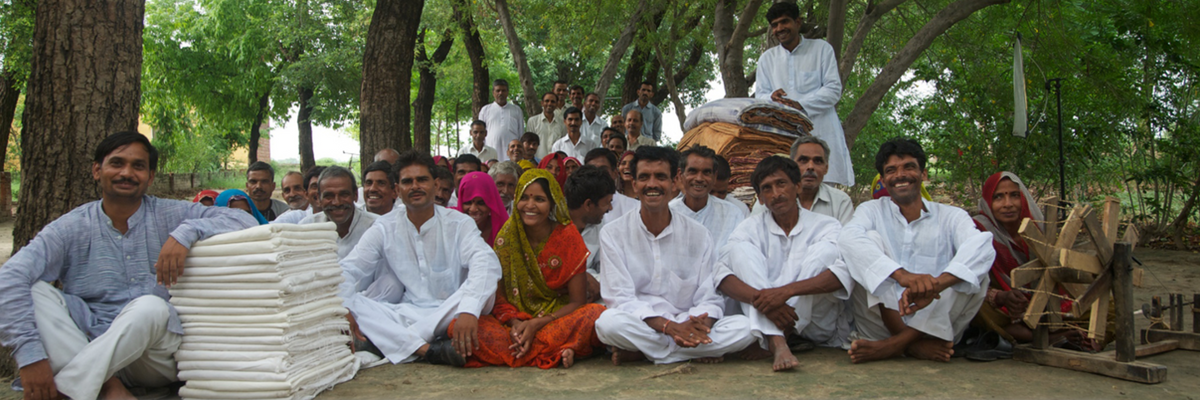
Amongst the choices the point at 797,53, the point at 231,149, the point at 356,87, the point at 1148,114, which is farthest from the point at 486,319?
the point at 231,149

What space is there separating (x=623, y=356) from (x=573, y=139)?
499cm

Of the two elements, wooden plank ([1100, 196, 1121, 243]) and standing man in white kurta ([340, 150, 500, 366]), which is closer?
wooden plank ([1100, 196, 1121, 243])

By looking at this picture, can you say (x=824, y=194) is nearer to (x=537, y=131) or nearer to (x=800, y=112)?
(x=800, y=112)

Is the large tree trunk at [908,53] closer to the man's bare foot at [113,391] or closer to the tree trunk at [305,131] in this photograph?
the man's bare foot at [113,391]

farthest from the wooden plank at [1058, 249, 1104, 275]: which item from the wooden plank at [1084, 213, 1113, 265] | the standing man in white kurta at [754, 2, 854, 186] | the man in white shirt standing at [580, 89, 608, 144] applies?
the man in white shirt standing at [580, 89, 608, 144]

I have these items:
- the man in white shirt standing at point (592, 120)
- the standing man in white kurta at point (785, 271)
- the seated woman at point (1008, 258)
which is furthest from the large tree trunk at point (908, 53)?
the standing man in white kurta at point (785, 271)

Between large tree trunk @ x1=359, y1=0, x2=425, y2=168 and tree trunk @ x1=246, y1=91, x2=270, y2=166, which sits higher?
tree trunk @ x1=246, y1=91, x2=270, y2=166

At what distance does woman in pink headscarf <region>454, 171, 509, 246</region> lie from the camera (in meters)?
4.86

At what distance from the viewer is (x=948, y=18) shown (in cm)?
730

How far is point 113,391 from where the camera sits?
316 cm

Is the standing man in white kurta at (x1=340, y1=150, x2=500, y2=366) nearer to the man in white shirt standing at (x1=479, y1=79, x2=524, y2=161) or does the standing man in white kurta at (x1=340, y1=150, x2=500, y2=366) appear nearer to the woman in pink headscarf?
the woman in pink headscarf

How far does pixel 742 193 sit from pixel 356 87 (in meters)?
15.8

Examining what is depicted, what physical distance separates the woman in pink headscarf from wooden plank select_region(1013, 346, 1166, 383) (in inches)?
122

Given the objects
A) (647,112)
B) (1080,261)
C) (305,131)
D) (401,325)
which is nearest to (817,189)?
(1080,261)
